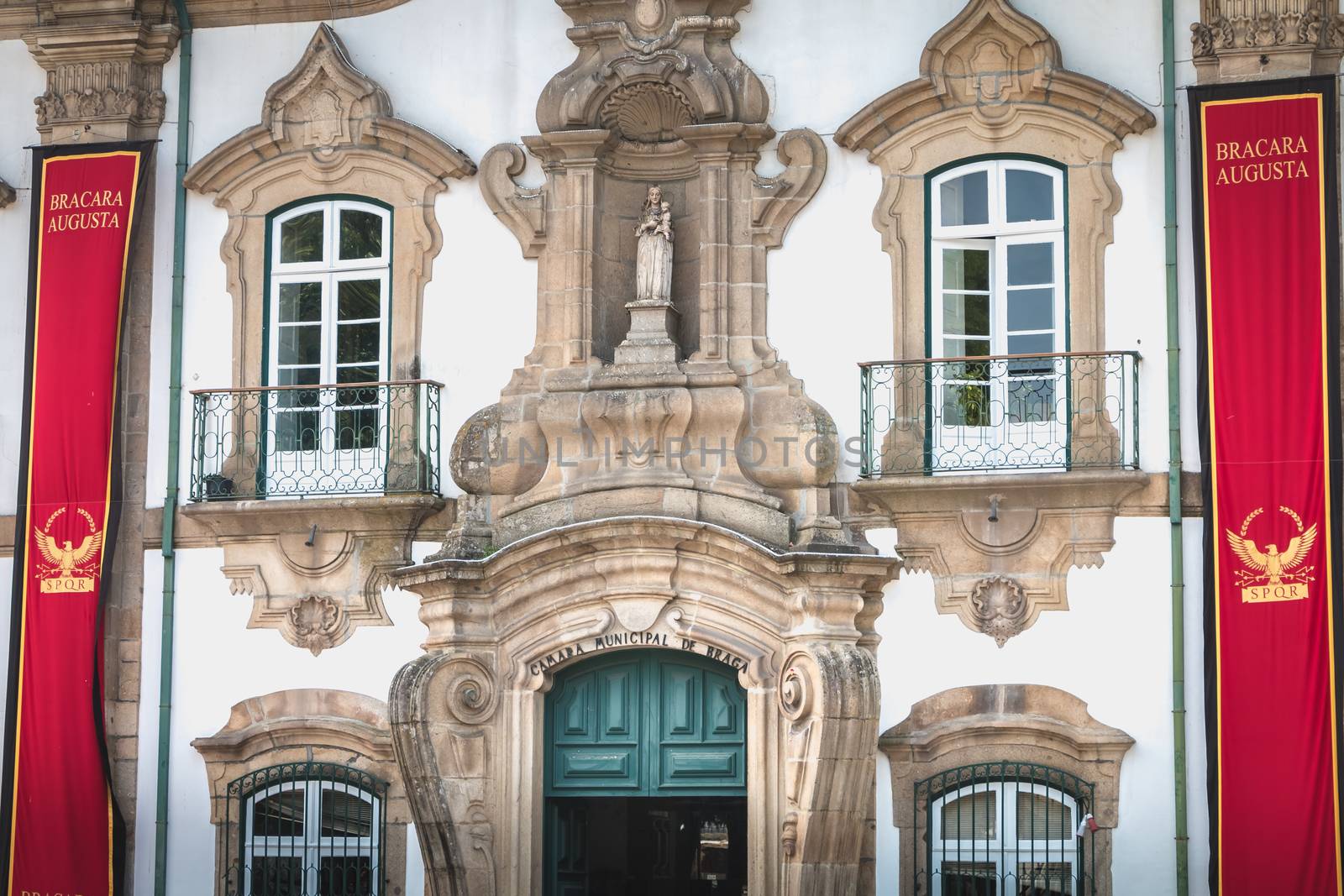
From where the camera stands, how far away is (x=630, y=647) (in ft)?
49.3

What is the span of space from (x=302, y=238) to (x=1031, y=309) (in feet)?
16.1

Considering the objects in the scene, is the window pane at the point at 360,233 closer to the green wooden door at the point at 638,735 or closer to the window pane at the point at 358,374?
the window pane at the point at 358,374

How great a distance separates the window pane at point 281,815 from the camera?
1549 centimetres

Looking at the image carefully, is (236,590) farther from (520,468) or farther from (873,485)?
(873,485)

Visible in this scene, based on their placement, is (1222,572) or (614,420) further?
(614,420)

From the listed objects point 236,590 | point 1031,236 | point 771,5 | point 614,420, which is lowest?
point 236,590

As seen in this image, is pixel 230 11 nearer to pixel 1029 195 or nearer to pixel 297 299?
pixel 297 299

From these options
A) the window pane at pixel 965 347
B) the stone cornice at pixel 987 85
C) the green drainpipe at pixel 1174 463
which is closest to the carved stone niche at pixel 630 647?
the window pane at pixel 965 347

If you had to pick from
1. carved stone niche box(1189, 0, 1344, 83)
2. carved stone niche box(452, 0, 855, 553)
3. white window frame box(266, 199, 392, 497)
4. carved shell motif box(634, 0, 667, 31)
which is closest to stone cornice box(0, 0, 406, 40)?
white window frame box(266, 199, 392, 497)

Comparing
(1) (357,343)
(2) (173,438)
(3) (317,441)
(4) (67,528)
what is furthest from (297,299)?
(4) (67,528)

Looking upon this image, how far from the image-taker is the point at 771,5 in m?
15.5

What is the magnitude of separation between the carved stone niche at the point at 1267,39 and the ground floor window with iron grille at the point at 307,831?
6890 millimetres

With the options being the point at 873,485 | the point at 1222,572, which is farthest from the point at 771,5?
the point at 1222,572

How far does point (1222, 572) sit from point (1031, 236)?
2.47 m
